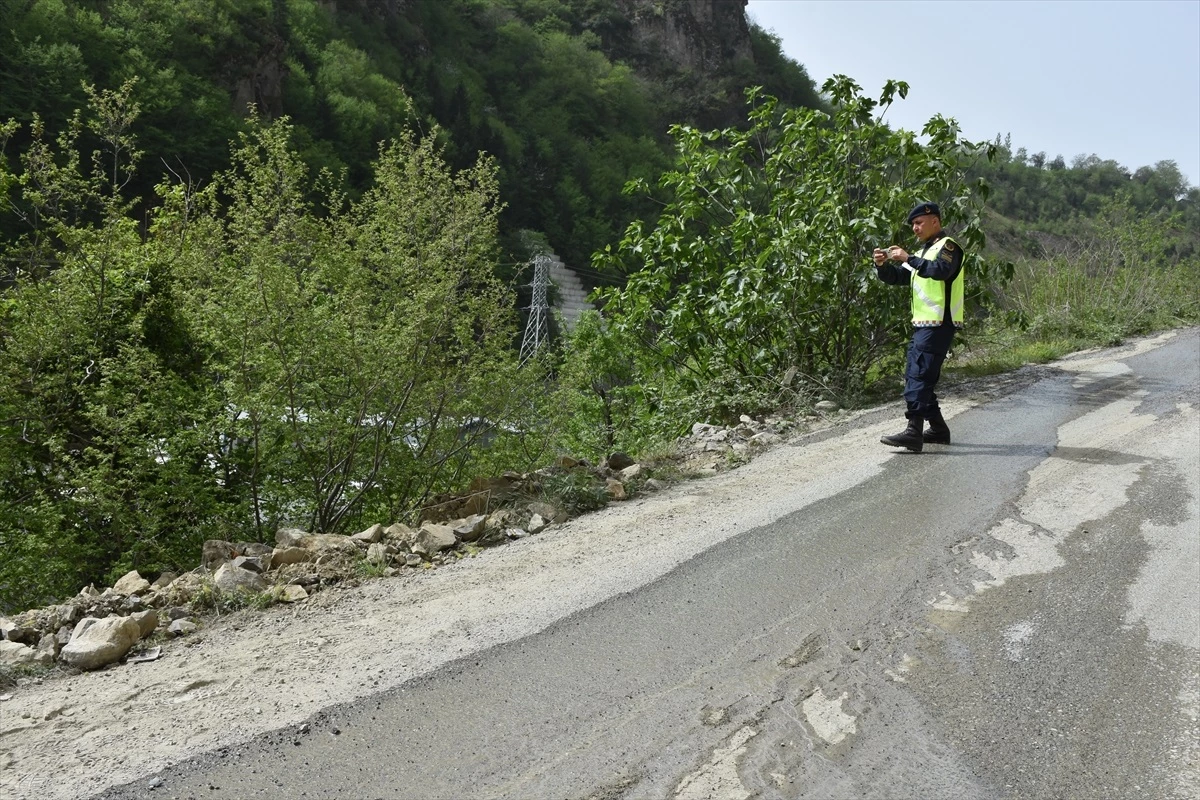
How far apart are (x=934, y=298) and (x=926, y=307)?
0.32ft

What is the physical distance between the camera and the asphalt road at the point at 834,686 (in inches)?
116

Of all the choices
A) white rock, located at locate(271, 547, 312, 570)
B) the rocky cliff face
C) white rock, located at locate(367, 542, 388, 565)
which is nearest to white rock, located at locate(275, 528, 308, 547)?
white rock, located at locate(271, 547, 312, 570)

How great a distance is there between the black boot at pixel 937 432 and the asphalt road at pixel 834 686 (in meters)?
1.90

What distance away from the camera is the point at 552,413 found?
9500mm

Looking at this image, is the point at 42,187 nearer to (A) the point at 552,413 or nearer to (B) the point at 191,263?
(B) the point at 191,263

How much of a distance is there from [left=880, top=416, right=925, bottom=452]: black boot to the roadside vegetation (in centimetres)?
235

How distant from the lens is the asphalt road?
2938 mm

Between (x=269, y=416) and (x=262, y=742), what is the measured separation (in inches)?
173

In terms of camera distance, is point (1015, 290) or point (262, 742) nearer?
point (262, 742)

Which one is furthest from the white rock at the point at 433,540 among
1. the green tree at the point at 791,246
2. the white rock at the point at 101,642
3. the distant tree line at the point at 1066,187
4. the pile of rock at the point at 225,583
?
the distant tree line at the point at 1066,187

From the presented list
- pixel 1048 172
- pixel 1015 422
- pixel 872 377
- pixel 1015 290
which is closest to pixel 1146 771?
pixel 1015 422

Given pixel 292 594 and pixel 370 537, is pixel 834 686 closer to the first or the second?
pixel 292 594

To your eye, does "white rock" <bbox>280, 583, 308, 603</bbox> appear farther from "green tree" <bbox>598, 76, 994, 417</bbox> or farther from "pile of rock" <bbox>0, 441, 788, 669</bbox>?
"green tree" <bbox>598, 76, 994, 417</bbox>

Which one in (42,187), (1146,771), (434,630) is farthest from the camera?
(42,187)
